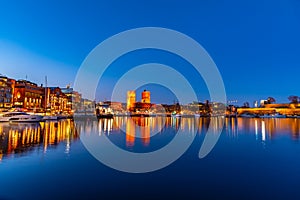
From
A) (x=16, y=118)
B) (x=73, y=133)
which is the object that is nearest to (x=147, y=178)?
(x=73, y=133)

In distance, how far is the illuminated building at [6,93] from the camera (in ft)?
187

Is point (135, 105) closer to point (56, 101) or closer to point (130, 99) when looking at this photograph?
point (130, 99)

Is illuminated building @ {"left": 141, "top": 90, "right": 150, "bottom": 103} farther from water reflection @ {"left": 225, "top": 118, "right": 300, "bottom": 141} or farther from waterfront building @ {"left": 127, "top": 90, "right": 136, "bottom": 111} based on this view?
water reflection @ {"left": 225, "top": 118, "right": 300, "bottom": 141}

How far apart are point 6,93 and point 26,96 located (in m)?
7.63

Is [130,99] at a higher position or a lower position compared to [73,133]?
higher

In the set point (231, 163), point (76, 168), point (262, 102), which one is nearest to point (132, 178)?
point (76, 168)

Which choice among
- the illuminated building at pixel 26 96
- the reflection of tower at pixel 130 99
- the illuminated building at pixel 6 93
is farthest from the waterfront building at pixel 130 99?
the illuminated building at pixel 6 93

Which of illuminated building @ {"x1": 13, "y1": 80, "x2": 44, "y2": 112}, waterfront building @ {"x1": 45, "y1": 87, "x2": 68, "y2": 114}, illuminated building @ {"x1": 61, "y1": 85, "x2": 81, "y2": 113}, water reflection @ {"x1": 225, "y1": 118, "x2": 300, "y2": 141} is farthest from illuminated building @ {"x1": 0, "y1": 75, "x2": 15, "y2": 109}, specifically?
water reflection @ {"x1": 225, "y1": 118, "x2": 300, "y2": 141}

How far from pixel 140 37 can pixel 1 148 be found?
13.2m

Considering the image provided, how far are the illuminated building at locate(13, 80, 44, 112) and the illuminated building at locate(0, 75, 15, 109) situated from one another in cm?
255

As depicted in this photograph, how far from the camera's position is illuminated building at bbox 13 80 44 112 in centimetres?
6362

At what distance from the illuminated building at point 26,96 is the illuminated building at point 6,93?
8.36 feet

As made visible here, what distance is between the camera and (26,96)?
66062mm

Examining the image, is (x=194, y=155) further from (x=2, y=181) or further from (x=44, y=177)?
(x=2, y=181)
